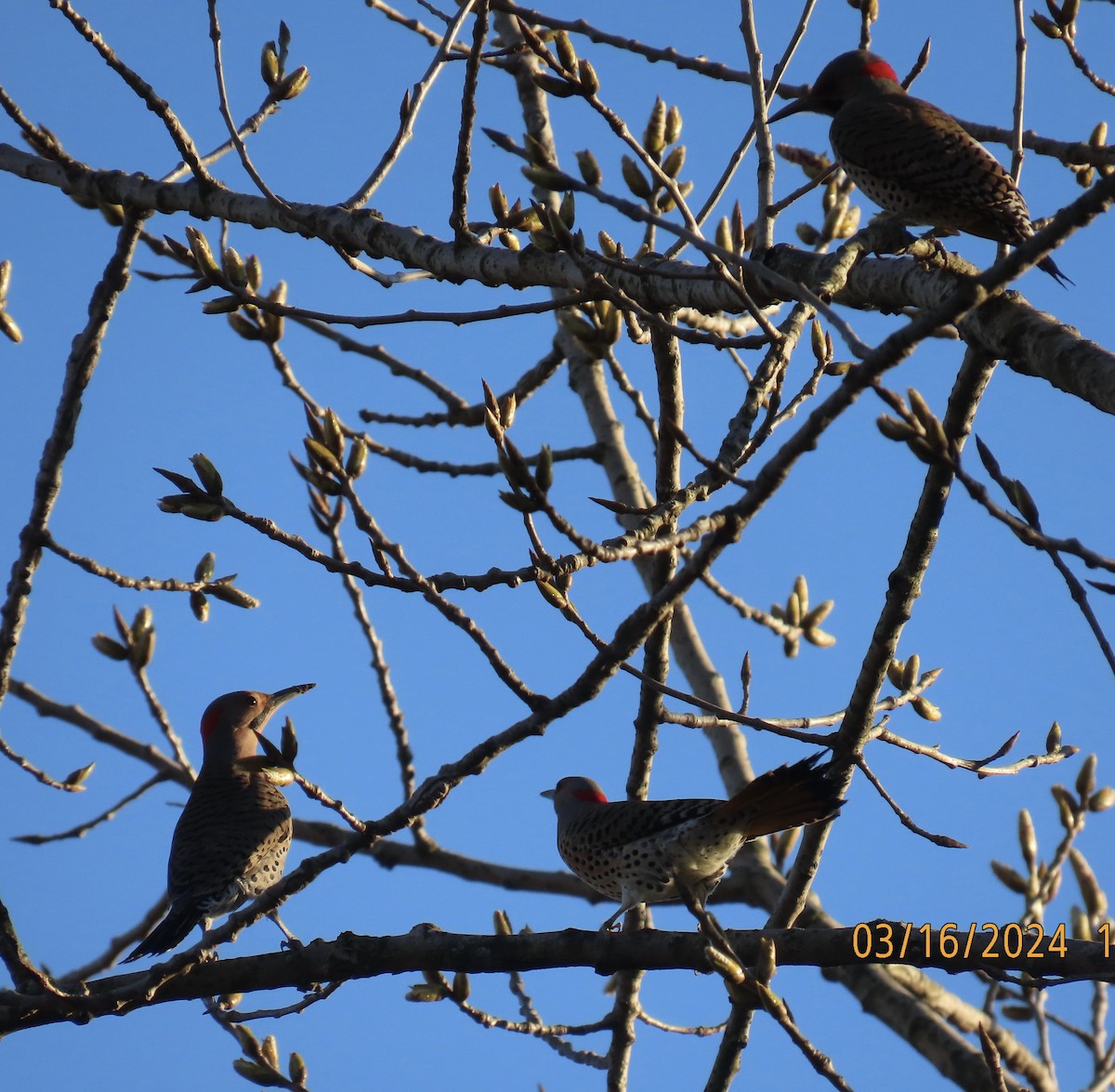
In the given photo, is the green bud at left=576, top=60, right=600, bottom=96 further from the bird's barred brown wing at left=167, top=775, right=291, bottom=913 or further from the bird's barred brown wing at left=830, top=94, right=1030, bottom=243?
the bird's barred brown wing at left=167, top=775, right=291, bottom=913

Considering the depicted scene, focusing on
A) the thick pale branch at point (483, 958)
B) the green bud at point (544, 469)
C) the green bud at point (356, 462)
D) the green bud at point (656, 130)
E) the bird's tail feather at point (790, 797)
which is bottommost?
the thick pale branch at point (483, 958)

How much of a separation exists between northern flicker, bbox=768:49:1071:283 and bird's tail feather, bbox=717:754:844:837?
5.68 feet

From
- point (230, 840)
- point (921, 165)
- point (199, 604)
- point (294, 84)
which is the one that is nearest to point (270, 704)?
point (230, 840)

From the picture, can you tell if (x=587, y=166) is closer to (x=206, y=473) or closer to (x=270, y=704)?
(x=206, y=473)

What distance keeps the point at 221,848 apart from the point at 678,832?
2329 millimetres

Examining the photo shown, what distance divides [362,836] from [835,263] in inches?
75.2

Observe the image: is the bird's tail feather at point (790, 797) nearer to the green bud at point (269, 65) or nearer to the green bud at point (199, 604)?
the green bud at point (199, 604)

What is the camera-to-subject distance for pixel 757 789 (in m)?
4.08

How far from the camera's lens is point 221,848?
583 centimetres

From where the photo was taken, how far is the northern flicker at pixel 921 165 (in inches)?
161

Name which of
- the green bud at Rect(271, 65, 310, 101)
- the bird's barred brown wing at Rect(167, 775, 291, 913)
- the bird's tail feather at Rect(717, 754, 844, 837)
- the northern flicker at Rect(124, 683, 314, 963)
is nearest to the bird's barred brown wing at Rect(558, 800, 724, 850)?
the bird's tail feather at Rect(717, 754, 844, 837)

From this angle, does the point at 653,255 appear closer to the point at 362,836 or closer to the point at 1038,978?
the point at 362,836

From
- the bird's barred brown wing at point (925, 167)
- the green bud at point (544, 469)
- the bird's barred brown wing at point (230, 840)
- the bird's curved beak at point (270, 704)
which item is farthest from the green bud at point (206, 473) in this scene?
the bird's curved beak at point (270, 704)

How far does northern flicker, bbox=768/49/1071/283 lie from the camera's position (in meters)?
4.08
